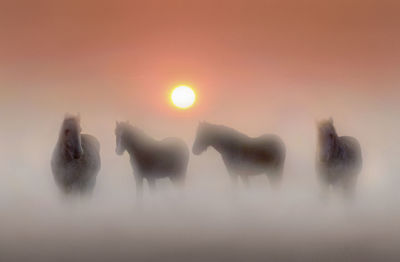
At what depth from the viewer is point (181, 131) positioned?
121cm

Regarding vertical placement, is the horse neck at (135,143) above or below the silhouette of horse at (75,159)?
above

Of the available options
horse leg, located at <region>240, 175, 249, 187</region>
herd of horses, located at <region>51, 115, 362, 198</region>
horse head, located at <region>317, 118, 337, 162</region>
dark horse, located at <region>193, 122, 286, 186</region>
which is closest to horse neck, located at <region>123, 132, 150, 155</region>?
herd of horses, located at <region>51, 115, 362, 198</region>

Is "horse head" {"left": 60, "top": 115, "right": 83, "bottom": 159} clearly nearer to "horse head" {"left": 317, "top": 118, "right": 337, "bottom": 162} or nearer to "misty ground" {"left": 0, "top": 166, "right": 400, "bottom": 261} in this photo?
"misty ground" {"left": 0, "top": 166, "right": 400, "bottom": 261}

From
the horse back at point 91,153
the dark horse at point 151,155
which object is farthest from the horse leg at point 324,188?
the horse back at point 91,153

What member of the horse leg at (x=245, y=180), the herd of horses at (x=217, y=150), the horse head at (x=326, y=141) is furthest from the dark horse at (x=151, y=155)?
the horse head at (x=326, y=141)

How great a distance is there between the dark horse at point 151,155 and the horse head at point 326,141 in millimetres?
268

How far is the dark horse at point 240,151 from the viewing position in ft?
3.96

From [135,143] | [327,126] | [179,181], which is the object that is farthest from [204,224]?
[327,126]

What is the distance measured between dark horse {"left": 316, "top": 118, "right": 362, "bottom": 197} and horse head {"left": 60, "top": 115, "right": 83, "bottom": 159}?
1.56 ft

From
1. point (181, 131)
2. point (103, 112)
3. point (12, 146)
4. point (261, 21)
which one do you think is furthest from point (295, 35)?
point (12, 146)

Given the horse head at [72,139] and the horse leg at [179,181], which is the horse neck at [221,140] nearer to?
the horse leg at [179,181]

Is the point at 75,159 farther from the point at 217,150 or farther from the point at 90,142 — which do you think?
the point at 217,150

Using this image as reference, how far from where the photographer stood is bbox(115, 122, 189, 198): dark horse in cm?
120

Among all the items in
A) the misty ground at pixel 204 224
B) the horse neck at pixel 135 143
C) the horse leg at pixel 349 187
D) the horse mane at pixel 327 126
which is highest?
the horse mane at pixel 327 126
